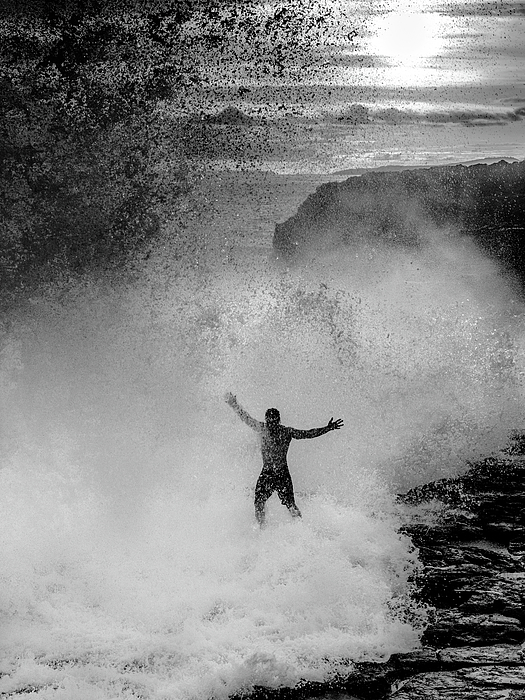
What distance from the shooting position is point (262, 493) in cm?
1392

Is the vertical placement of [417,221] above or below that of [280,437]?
above

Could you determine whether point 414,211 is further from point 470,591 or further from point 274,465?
point 470,591

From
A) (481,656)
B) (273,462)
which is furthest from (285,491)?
(481,656)

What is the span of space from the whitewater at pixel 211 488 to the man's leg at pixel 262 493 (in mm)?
309

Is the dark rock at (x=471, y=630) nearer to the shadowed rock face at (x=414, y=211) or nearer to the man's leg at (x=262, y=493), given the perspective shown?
the man's leg at (x=262, y=493)

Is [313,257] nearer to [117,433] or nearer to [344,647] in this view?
[117,433]

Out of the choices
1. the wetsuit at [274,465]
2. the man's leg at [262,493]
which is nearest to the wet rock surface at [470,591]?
the wetsuit at [274,465]

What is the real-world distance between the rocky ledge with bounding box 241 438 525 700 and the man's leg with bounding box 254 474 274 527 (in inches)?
99.7

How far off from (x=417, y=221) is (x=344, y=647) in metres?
98.6

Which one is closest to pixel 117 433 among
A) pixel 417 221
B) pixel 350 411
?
pixel 350 411

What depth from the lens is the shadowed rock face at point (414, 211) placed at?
95.6m

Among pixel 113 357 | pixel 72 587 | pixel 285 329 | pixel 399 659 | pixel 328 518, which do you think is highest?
pixel 113 357

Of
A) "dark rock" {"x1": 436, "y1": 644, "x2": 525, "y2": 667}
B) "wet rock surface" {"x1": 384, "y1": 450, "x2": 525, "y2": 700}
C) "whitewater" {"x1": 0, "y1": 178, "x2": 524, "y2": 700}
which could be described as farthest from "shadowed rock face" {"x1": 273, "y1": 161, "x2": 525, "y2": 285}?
"dark rock" {"x1": 436, "y1": 644, "x2": 525, "y2": 667}

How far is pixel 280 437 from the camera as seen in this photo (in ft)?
45.6
